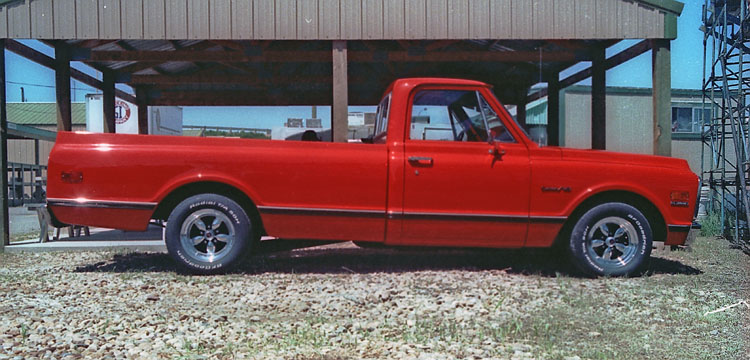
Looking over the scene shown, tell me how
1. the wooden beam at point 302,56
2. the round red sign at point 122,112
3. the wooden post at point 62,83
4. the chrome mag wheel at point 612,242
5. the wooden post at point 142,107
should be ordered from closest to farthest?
1. the chrome mag wheel at point 612,242
2. the wooden beam at point 302,56
3. the wooden post at point 62,83
4. the wooden post at point 142,107
5. the round red sign at point 122,112

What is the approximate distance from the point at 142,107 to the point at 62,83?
4.28 metres

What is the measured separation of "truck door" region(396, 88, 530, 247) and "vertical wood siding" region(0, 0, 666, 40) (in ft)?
9.07

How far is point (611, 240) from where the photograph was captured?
588cm

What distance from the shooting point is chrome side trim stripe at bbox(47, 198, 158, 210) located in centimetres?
562

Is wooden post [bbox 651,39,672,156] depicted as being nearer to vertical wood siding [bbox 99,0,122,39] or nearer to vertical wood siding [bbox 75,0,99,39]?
vertical wood siding [bbox 99,0,122,39]

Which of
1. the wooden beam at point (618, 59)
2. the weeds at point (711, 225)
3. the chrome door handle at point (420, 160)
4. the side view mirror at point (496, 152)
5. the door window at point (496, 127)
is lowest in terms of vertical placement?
the weeds at point (711, 225)

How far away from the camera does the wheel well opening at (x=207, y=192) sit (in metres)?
5.85

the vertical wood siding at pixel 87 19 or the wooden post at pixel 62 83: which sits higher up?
the vertical wood siding at pixel 87 19

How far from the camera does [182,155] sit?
573cm

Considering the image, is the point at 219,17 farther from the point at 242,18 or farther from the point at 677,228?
the point at 677,228

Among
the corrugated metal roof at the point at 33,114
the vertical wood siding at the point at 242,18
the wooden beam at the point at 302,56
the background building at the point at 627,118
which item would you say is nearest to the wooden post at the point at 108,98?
the wooden beam at the point at 302,56

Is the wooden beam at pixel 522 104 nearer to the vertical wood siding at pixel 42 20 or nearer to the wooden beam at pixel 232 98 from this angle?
the wooden beam at pixel 232 98

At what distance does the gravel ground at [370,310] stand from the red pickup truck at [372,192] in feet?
1.25

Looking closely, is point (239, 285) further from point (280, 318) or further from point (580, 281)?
point (580, 281)
